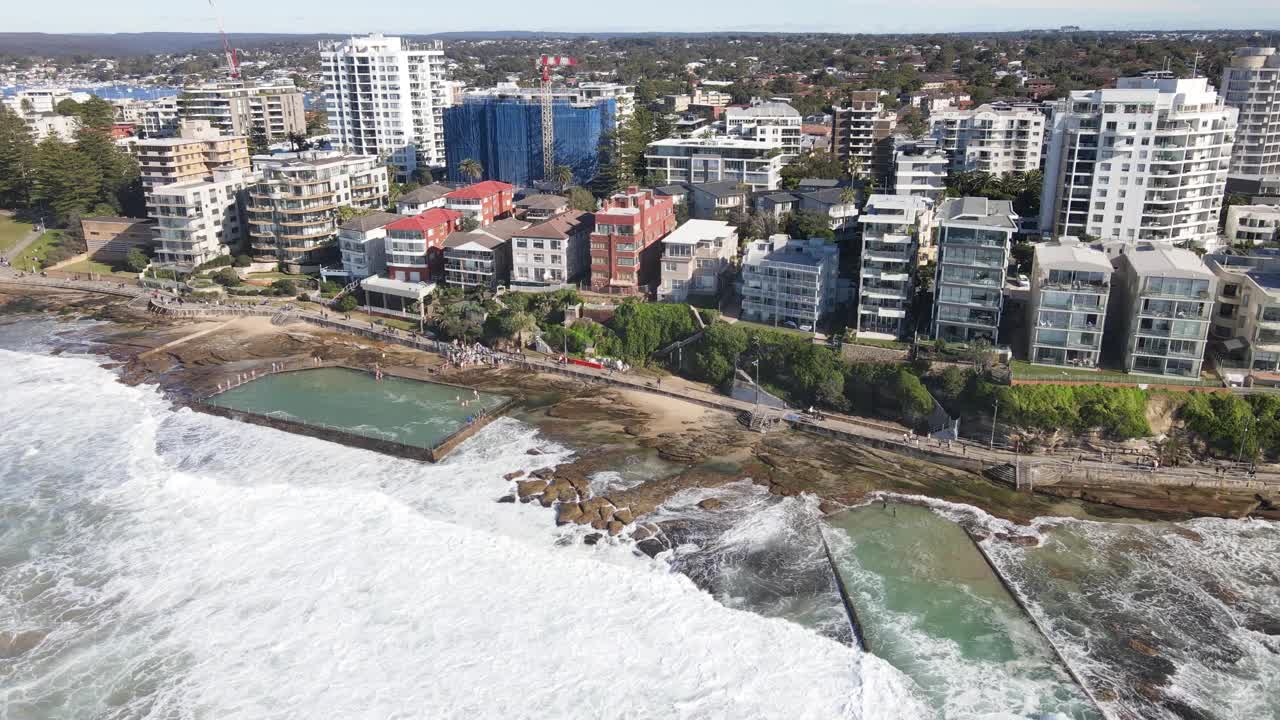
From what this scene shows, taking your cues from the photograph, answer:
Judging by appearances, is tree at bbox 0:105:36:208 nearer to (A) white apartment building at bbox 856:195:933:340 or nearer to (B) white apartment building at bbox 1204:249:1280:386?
(A) white apartment building at bbox 856:195:933:340

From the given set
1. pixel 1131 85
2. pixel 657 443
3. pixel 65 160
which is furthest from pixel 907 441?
pixel 65 160

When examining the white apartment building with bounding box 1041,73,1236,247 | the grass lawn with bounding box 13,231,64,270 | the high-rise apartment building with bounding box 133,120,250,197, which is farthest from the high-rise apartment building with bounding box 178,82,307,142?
the white apartment building with bounding box 1041,73,1236,247

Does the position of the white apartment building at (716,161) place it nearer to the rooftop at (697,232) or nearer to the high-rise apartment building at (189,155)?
the rooftop at (697,232)

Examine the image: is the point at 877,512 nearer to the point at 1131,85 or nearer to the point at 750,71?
the point at 1131,85

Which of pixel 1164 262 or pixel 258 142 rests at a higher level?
pixel 258 142

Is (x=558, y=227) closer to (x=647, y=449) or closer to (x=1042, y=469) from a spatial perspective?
(x=647, y=449)

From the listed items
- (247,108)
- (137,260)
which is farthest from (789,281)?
(247,108)
